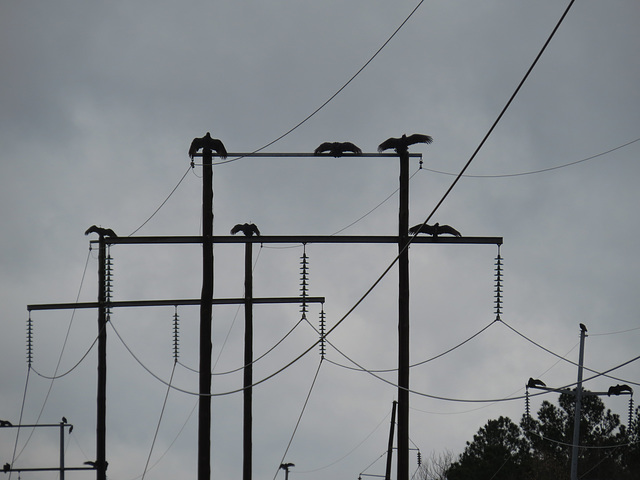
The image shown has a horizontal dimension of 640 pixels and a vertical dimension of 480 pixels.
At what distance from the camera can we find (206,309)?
21625mm

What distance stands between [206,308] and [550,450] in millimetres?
58358

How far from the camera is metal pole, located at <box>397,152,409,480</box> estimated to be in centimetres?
1916

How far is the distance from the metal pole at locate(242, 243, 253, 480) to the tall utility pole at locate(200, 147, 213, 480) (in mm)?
7750

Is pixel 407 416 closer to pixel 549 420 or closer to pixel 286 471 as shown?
pixel 286 471

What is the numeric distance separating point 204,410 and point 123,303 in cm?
686

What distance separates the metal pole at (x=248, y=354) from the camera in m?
29.6

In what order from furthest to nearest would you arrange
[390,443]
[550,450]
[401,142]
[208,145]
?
[550,450]
[390,443]
[208,145]
[401,142]

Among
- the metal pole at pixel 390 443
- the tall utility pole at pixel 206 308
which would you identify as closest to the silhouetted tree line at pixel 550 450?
the metal pole at pixel 390 443

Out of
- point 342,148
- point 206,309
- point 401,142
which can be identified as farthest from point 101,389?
point 401,142

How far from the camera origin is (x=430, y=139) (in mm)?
20328

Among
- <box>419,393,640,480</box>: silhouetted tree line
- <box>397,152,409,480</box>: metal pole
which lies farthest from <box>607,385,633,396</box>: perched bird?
<box>419,393,640,480</box>: silhouetted tree line

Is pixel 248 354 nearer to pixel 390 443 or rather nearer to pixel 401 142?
pixel 390 443

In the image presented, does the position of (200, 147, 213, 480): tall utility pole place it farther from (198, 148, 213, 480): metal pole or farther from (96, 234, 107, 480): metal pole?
(96, 234, 107, 480): metal pole

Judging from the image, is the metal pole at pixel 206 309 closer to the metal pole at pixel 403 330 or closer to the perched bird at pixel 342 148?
the perched bird at pixel 342 148
